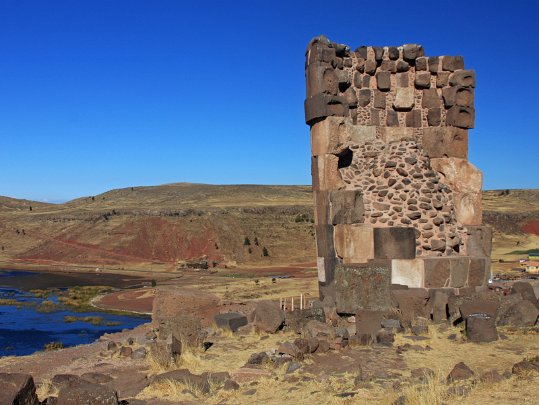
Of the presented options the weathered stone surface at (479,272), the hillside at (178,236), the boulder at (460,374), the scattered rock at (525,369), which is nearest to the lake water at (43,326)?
the weathered stone surface at (479,272)

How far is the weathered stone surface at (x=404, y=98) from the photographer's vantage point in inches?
533

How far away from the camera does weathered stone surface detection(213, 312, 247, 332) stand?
37.8ft

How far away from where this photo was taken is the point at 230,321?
1155cm

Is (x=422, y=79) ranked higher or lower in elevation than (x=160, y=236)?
higher

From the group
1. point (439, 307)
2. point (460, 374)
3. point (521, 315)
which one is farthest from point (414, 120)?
point (460, 374)

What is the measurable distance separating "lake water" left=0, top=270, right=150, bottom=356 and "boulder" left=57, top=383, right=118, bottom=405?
45.9 ft

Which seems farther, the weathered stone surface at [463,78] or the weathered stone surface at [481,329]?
the weathered stone surface at [463,78]

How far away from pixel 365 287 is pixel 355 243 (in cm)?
106

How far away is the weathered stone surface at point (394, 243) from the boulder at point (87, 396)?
23.9ft

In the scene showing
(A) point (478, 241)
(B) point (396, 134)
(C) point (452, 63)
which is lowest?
(A) point (478, 241)

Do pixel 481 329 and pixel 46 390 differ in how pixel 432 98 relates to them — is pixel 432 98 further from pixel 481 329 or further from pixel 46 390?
pixel 46 390

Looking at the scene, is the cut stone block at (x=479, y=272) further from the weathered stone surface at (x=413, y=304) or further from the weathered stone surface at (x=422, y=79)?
the weathered stone surface at (x=422, y=79)

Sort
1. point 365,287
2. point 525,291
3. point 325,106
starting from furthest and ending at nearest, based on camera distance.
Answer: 1. point 325,106
2. point 365,287
3. point 525,291

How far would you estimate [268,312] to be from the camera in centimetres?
1127
